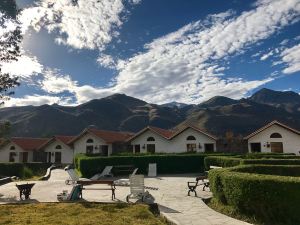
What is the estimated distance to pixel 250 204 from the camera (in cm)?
1033

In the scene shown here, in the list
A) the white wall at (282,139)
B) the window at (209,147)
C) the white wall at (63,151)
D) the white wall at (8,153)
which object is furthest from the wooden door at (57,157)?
the white wall at (282,139)

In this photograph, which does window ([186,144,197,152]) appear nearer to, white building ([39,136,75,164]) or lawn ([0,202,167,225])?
white building ([39,136,75,164])

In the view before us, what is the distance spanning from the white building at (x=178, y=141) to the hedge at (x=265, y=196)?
3095cm

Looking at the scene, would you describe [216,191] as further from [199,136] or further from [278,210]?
[199,136]

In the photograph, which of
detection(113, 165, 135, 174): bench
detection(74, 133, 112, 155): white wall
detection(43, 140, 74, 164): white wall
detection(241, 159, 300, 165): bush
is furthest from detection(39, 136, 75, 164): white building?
detection(241, 159, 300, 165): bush

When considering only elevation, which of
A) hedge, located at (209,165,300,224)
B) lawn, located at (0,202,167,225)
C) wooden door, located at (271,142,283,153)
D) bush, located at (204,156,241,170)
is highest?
wooden door, located at (271,142,283,153)

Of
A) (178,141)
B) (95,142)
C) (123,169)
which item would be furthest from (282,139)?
(95,142)

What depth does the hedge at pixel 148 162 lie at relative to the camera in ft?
91.8

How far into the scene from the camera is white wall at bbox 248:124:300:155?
3878 cm

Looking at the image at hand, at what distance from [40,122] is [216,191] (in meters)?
188

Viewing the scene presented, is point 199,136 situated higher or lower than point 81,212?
higher

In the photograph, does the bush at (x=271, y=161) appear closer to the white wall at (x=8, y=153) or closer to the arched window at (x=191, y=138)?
the arched window at (x=191, y=138)

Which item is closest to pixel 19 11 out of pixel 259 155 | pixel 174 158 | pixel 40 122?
pixel 174 158

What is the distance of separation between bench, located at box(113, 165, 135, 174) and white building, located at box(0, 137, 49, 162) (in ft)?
97.4
